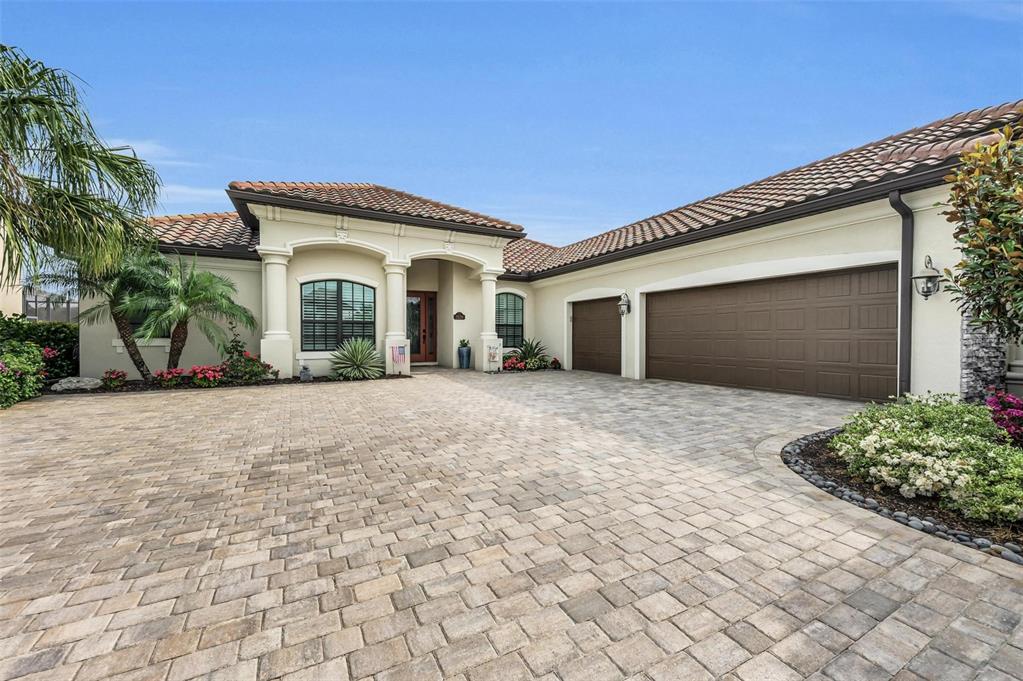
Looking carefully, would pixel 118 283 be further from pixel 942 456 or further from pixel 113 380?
pixel 942 456

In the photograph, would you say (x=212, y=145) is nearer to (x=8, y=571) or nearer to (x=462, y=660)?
(x=8, y=571)

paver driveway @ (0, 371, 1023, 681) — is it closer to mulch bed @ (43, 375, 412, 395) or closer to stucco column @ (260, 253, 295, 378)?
mulch bed @ (43, 375, 412, 395)

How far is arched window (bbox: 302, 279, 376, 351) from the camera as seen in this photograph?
11.8m

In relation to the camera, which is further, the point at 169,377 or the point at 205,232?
the point at 205,232

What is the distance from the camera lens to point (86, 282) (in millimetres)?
8758

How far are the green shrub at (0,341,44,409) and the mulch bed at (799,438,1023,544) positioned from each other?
39.1 feet

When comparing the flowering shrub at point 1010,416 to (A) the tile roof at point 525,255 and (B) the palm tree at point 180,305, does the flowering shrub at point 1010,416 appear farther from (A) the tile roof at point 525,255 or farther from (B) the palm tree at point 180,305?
(B) the palm tree at point 180,305

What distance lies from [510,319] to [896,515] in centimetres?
1313

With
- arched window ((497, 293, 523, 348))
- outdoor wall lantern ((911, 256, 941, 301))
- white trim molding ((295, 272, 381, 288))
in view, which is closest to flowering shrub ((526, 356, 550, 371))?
arched window ((497, 293, 523, 348))

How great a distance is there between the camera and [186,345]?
1072 cm

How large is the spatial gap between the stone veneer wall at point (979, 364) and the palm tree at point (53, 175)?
12746mm

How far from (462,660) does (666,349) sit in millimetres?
10163

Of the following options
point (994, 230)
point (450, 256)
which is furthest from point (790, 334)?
point (450, 256)

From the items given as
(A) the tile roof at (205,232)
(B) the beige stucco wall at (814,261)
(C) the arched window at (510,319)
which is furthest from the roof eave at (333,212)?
(B) the beige stucco wall at (814,261)
